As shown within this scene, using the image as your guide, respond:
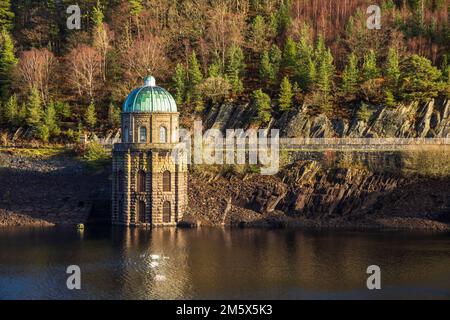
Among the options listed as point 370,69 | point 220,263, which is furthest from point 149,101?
point 370,69

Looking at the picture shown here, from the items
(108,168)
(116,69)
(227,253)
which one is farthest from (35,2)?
(227,253)

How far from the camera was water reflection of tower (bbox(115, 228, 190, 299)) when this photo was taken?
71.9 meters

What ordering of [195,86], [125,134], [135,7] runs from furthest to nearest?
[135,7] → [195,86] → [125,134]

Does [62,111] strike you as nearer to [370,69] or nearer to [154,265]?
[370,69]

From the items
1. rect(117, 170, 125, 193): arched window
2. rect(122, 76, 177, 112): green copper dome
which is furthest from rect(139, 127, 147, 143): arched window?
A: rect(117, 170, 125, 193): arched window

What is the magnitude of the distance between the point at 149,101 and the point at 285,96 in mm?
25460

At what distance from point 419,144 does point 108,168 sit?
133 ft

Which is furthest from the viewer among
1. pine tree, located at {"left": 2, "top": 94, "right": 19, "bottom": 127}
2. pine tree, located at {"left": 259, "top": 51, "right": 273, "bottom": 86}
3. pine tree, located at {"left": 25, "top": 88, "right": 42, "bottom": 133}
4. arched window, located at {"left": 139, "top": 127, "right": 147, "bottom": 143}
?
pine tree, located at {"left": 2, "top": 94, "right": 19, "bottom": 127}

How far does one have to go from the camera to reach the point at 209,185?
110 meters

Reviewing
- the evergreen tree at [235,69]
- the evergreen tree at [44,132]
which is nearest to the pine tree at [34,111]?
the evergreen tree at [44,132]

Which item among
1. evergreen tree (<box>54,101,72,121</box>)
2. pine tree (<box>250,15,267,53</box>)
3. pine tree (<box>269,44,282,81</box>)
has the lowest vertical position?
evergreen tree (<box>54,101,72,121</box>)

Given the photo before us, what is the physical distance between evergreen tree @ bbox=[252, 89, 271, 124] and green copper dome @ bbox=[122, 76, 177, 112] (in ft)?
64.6

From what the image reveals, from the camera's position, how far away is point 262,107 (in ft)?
410

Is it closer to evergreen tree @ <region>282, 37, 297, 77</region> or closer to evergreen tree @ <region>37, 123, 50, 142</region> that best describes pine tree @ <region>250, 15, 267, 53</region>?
evergreen tree @ <region>282, 37, 297, 77</region>
